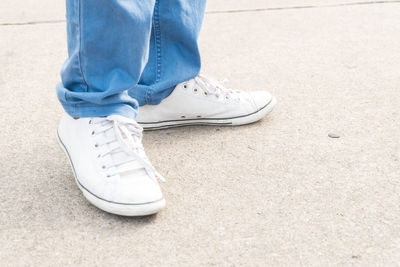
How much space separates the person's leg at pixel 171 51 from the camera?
165 cm

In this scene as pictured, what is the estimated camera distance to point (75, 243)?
4.12 feet

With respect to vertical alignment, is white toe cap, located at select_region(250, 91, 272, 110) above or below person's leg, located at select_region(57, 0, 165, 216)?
below

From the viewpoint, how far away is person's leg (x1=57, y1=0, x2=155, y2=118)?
131cm

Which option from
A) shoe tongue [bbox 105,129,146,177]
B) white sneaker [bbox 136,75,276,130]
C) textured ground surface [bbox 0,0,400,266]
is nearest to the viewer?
textured ground surface [bbox 0,0,400,266]

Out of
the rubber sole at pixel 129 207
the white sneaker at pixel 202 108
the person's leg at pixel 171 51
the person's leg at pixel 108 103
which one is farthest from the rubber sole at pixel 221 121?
the rubber sole at pixel 129 207

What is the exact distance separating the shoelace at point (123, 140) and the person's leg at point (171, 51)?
31 cm

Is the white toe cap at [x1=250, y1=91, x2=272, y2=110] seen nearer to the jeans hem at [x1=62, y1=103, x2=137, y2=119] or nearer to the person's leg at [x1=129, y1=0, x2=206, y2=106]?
the person's leg at [x1=129, y1=0, x2=206, y2=106]

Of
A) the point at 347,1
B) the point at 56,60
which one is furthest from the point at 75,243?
the point at 347,1

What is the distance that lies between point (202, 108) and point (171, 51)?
239 millimetres

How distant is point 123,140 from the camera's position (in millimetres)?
1426

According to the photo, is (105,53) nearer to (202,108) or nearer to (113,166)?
(113,166)

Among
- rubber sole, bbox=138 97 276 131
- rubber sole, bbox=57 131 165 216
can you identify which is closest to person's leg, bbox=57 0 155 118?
rubber sole, bbox=57 131 165 216

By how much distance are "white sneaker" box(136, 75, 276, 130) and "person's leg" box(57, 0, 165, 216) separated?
0.30 metres

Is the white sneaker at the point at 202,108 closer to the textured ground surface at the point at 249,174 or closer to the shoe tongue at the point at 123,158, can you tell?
the textured ground surface at the point at 249,174
